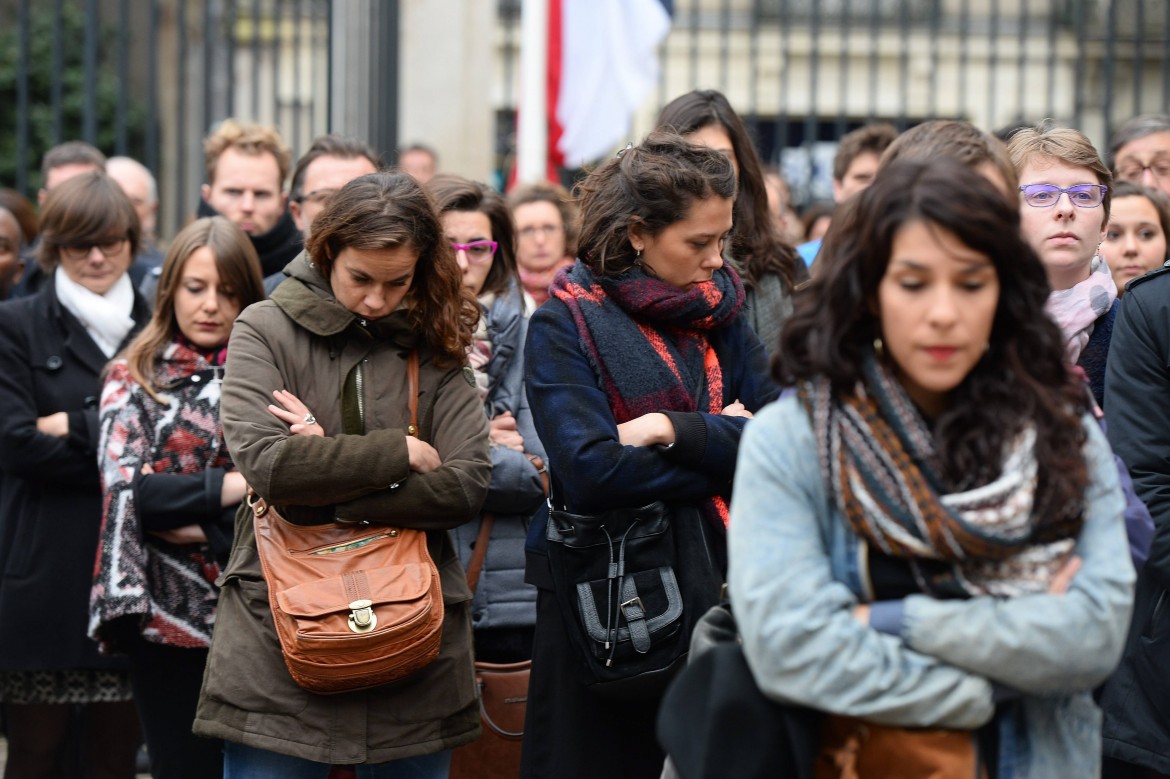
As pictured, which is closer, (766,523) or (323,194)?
(766,523)

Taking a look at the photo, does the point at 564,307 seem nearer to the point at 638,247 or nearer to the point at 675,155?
the point at 638,247

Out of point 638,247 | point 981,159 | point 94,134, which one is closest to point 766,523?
point 981,159

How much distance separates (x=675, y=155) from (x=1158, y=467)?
131cm

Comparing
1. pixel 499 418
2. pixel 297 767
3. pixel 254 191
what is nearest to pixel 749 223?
pixel 499 418

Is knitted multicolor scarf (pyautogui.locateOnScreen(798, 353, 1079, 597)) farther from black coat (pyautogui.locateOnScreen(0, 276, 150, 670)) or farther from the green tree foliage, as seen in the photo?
the green tree foliage

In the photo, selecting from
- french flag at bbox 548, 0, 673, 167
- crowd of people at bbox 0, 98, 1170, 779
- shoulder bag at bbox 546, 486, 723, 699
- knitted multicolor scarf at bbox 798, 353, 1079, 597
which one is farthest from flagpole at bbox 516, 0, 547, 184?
knitted multicolor scarf at bbox 798, 353, 1079, 597

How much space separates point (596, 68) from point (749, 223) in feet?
15.2

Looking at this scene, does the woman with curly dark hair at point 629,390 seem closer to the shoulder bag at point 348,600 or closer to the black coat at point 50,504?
the shoulder bag at point 348,600

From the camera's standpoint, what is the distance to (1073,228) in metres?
3.40

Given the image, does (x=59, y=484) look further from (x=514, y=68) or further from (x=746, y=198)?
(x=514, y=68)

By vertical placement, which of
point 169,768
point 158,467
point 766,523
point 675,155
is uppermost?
point 675,155

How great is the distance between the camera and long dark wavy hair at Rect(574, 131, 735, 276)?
10.9ft

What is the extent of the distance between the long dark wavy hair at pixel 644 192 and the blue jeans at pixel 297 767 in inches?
48.0

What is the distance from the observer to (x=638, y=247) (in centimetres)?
338
